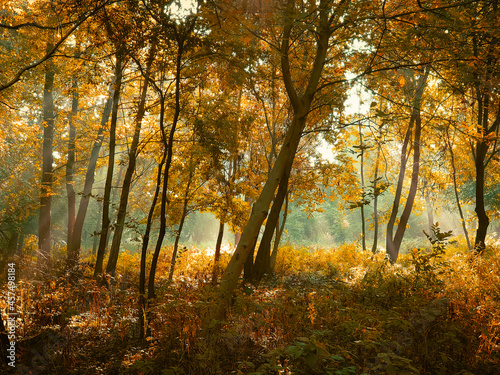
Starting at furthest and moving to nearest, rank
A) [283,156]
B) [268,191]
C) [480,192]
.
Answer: [480,192] < [283,156] < [268,191]

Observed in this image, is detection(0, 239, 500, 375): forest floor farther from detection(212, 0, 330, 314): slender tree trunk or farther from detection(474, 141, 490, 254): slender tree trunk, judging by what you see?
detection(474, 141, 490, 254): slender tree trunk

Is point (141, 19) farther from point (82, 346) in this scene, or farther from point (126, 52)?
point (82, 346)

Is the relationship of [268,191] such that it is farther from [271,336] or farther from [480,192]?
[480,192]

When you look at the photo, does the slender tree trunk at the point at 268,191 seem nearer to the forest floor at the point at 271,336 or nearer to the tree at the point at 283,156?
the tree at the point at 283,156

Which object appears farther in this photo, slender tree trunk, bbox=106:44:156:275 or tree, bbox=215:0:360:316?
slender tree trunk, bbox=106:44:156:275

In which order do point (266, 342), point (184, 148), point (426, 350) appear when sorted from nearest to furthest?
point (426, 350)
point (266, 342)
point (184, 148)

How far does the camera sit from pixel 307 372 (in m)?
3.06

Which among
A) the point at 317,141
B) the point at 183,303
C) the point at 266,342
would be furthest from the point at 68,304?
the point at 317,141

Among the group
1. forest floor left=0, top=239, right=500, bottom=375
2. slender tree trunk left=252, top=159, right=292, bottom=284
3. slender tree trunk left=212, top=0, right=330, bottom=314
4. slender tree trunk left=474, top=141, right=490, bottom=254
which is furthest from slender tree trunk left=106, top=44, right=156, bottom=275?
slender tree trunk left=474, top=141, right=490, bottom=254

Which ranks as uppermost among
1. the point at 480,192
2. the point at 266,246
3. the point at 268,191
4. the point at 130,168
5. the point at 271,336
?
the point at 480,192

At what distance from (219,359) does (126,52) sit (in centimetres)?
438

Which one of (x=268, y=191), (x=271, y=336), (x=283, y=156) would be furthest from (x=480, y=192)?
(x=271, y=336)

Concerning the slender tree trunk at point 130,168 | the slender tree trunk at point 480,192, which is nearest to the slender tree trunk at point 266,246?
the slender tree trunk at point 130,168

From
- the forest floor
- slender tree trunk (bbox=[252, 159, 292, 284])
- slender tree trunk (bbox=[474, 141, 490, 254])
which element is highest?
slender tree trunk (bbox=[474, 141, 490, 254])
